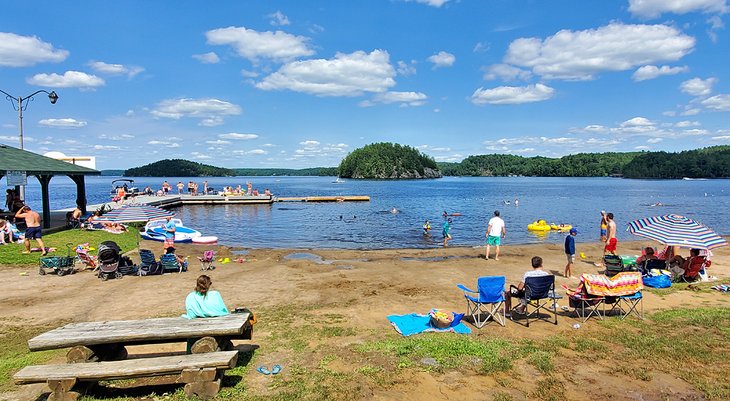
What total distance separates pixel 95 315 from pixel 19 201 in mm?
18271

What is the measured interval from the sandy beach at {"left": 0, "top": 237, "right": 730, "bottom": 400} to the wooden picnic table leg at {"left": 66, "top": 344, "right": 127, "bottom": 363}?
2.17ft

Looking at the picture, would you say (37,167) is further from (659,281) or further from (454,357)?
(659,281)

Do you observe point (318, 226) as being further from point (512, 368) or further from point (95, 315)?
point (512, 368)

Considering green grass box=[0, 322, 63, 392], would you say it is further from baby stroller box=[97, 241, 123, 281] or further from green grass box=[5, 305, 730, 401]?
baby stroller box=[97, 241, 123, 281]

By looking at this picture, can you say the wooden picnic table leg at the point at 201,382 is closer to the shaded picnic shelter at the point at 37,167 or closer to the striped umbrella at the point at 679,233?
the striped umbrella at the point at 679,233

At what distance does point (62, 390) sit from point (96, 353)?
849 millimetres

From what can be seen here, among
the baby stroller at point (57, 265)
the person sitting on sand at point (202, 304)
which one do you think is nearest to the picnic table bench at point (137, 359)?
the person sitting on sand at point (202, 304)

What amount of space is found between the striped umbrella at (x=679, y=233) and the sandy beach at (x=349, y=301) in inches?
56.3

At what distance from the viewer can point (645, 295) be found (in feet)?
38.8

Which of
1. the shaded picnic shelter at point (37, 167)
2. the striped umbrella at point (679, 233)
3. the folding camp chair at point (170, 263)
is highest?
the shaded picnic shelter at point (37, 167)

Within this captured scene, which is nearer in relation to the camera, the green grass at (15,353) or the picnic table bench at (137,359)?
the picnic table bench at (137,359)

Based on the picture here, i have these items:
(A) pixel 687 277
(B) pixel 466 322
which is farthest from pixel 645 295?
(B) pixel 466 322

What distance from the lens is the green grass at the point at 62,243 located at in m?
15.8

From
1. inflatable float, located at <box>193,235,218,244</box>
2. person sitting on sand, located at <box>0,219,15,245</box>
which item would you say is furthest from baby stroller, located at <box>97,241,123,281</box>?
inflatable float, located at <box>193,235,218,244</box>
